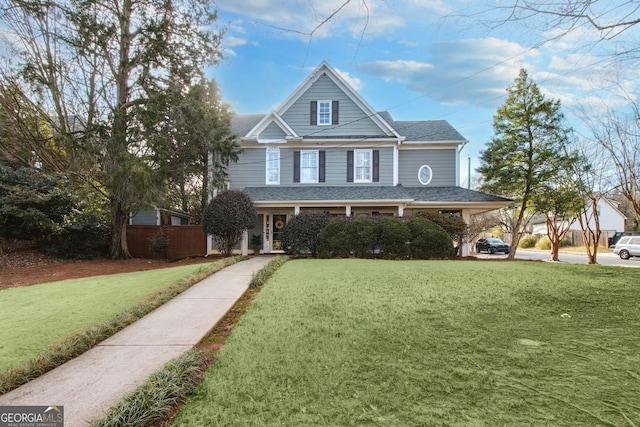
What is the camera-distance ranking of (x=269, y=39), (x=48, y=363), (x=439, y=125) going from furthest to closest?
(x=439, y=125) → (x=269, y=39) → (x=48, y=363)

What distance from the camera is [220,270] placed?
9609mm

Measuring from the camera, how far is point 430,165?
1802 centimetres

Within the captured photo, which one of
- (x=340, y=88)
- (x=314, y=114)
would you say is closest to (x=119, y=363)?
(x=314, y=114)

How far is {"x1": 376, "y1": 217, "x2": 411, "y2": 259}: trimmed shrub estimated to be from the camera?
1270cm

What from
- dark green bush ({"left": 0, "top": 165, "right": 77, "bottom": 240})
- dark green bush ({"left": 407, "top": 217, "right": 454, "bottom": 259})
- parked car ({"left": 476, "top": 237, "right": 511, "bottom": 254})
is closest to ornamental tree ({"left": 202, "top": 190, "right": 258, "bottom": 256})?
dark green bush ({"left": 0, "top": 165, "right": 77, "bottom": 240})

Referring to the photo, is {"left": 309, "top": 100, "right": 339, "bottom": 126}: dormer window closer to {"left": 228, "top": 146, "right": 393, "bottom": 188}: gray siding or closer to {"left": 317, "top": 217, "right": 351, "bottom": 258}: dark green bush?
{"left": 228, "top": 146, "right": 393, "bottom": 188}: gray siding

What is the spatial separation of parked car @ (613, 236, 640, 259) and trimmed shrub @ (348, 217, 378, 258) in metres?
19.6

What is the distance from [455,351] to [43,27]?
14.5m

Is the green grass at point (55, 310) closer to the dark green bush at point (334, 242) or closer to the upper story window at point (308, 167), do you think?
the dark green bush at point (334, 242)

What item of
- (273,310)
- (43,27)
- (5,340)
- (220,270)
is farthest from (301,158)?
(5,340)

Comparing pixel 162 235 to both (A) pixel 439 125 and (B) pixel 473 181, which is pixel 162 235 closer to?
(A) pixel 439 125

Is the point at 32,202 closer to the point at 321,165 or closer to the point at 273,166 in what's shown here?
the point at 273,166

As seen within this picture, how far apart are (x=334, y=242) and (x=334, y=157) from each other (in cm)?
586

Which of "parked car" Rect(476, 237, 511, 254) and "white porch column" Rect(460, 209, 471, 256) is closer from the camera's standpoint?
"white porch column" Rect(460, 209, 471, 256)
